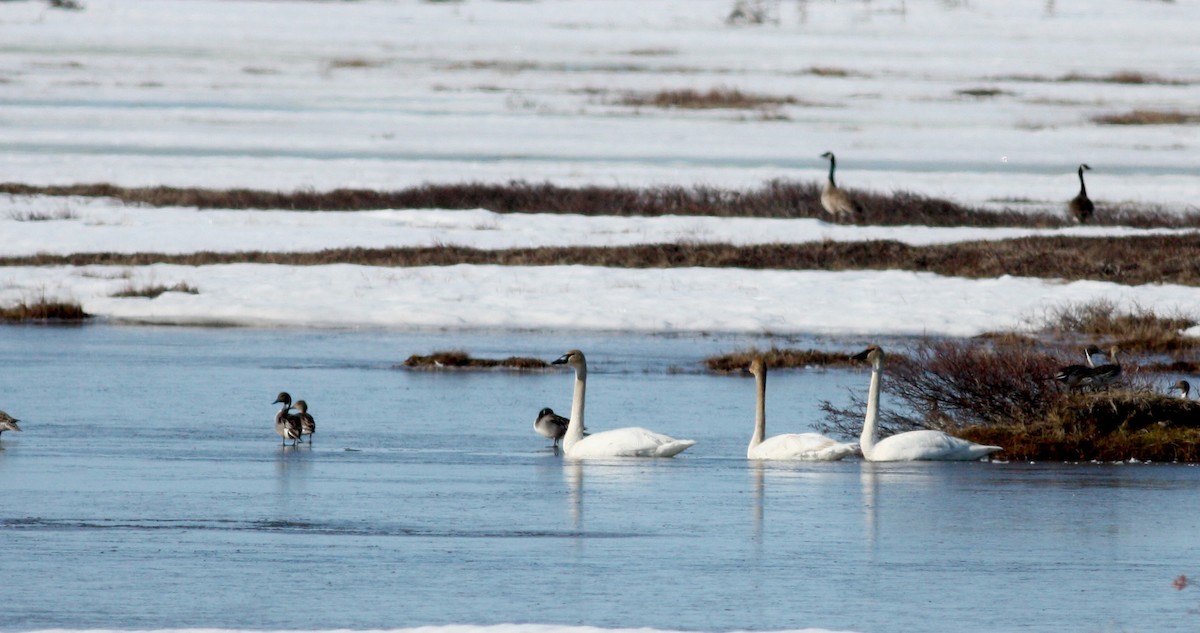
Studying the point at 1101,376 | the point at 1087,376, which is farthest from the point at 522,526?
the point at 1101,376

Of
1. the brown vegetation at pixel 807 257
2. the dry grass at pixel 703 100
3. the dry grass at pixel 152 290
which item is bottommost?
the dry grass at pixel 152 290

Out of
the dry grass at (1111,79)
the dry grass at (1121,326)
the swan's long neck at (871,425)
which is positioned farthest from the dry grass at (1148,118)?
the swan's long neck at (871,425)

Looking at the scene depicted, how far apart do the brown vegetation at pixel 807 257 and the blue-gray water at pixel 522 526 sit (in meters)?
9.74

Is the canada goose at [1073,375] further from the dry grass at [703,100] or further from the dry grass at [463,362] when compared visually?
the dry grass at [703,100]

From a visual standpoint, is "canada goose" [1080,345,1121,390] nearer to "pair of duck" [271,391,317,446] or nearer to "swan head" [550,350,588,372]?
"swan head" [550,350,588,372]

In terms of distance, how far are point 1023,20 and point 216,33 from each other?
33077 millimetres

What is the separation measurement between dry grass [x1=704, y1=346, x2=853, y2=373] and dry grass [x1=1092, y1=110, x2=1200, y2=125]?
32.9m

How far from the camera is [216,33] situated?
68875mm

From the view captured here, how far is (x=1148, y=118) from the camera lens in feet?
158

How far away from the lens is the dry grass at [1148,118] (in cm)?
4775

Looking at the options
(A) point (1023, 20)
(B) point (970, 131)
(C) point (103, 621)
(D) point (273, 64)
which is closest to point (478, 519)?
(C) point (103, 621)

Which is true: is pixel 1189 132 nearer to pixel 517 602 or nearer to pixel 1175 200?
pixel 1175 200

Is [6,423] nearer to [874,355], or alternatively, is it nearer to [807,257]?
[874,355]

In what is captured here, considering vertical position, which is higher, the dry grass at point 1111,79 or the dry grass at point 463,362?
the dry grass at point 1111,79
